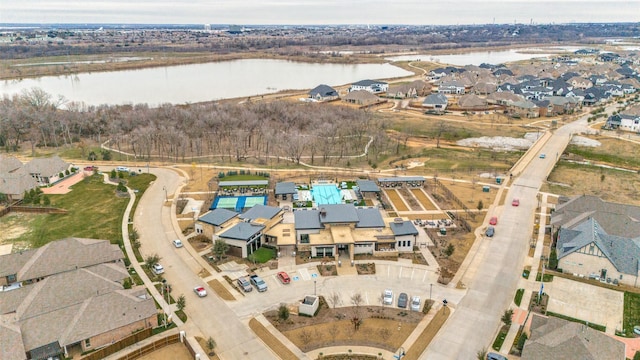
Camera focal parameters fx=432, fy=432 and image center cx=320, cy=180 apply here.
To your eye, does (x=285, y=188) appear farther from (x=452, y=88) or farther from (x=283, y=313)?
(x=452, y=88)

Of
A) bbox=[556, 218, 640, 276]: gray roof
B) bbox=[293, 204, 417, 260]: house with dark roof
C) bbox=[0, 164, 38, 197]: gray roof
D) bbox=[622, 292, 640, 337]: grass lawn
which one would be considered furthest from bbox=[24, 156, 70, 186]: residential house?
bbox=[622, 292, 640, 337]: grass lawn

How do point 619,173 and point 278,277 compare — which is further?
point 619,173

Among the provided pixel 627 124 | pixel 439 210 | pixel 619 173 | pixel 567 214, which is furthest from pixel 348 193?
pixel 627 124

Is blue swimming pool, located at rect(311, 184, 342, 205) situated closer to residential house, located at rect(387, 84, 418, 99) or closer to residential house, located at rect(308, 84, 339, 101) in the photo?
residential house, located at rect(308, 84, 339, 101)

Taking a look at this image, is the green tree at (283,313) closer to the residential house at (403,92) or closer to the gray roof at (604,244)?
the gray roof at (604,244)

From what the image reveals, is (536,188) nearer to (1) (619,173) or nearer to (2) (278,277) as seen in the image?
(1) (619,173)
